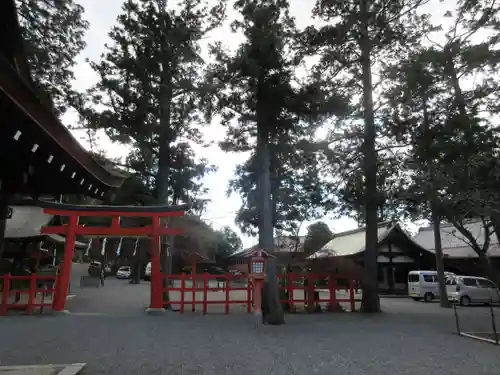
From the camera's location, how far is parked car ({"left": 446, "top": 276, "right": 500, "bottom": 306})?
21500 millimetres

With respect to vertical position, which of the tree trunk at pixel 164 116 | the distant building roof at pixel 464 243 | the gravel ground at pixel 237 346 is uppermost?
the tree trunk at pixel 164 116

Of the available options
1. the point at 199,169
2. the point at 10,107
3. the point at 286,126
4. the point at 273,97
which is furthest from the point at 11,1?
the point at 199,169

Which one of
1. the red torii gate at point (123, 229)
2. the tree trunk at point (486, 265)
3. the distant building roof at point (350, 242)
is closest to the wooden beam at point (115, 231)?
the red torii gate at point (123, 229)

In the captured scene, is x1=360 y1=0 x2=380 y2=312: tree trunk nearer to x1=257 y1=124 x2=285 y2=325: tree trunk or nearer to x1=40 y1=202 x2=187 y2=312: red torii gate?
x1=257 y1=124 x2=285 y2=325: tree trunk

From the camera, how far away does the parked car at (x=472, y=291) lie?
21.5 meters

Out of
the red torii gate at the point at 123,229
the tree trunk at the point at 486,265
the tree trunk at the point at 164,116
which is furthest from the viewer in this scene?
the tree trunk at the point at 486,265

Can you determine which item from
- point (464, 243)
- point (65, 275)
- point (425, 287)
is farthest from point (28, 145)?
point (464, 243)

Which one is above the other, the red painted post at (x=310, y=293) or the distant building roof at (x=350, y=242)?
the distant building roof at (x=350, y=242)

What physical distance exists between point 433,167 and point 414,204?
171cm

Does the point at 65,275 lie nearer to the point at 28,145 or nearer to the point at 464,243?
the point at 28,145

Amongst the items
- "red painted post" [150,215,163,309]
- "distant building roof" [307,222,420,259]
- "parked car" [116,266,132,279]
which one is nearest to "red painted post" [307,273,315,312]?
"red painted post" [150,215,163,309]

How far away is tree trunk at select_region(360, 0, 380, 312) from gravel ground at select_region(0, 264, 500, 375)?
2.85m

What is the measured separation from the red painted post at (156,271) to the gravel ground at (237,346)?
752 millimetres

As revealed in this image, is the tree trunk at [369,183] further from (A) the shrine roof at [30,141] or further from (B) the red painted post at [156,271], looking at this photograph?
(A) the shrine roof at [30,141]
